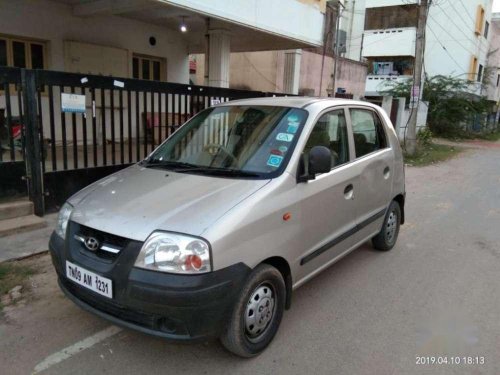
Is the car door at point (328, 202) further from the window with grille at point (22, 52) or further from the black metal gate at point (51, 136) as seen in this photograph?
the window with grille at point (22, 52)

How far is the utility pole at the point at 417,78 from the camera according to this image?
13.1m

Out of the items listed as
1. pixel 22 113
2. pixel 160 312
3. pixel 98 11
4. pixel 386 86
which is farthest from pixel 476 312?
pixel 386 86

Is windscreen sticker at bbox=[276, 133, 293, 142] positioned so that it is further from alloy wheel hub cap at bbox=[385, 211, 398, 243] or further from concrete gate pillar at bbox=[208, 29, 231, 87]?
concrete gate pillar at bbox=[208, 29, 231, 87]

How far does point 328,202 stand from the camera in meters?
3.52

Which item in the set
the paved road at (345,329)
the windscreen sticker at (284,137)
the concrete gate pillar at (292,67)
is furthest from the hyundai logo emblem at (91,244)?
the concrete gate pillar at (292,67)

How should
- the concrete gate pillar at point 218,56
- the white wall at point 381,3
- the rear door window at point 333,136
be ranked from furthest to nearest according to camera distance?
the white wall at point 381,3 → the concrete gate pillar at point 218,56 → the rear door window at point 333,136

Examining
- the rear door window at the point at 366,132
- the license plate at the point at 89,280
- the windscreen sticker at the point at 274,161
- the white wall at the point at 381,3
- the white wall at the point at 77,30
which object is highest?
the white wall at the point at 381,3

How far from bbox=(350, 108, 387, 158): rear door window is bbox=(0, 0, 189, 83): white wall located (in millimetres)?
7339

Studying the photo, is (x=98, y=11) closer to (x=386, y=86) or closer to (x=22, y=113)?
(x=22, y=113)

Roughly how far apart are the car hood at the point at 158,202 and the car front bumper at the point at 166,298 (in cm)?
20

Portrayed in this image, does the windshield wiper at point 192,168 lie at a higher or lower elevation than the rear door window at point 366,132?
lower

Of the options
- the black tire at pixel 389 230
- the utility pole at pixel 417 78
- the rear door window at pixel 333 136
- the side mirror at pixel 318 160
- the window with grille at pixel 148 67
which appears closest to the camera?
the side mirror at pixel 318 160

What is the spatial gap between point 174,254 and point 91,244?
62cm

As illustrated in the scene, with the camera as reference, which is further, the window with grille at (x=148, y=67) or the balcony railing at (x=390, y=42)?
the balcony railing at (x=390, y=42)
